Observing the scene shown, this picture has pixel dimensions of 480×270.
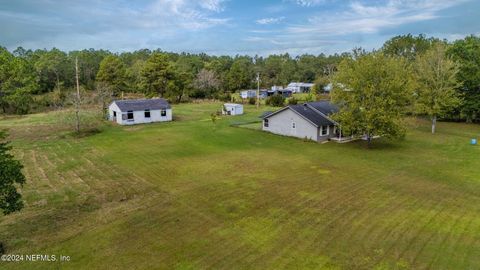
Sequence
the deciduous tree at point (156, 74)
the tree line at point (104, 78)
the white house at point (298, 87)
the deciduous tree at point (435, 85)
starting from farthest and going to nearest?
the white house at point (298, 87) < the deciduous tree at point (156, 74) < the tree line at point (104, 78) < the deciduous tree at point (435, 85)

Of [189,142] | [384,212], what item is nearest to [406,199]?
[384,212]

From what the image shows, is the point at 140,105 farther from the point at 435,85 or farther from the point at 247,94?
the point at 247,94

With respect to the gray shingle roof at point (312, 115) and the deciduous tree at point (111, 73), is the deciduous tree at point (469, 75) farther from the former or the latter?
the deciduous tree at point (111, 73)

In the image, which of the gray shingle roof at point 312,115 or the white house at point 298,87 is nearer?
the gray shingle roof at point 312,115

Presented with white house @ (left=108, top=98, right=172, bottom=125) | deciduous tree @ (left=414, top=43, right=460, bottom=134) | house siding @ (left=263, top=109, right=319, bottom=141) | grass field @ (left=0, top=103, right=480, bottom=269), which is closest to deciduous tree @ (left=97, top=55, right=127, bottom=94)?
white house @ (left=108, top=98, right=172, bottom=125)

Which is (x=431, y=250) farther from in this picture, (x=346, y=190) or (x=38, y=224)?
(x=38, y=224)

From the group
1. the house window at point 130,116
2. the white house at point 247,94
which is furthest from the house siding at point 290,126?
the white house at point 247,94

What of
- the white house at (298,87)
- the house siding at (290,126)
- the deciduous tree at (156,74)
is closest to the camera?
the house siding at (290,126)
